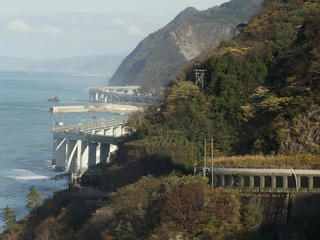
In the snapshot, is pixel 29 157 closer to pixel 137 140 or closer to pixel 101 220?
pixel 137 140

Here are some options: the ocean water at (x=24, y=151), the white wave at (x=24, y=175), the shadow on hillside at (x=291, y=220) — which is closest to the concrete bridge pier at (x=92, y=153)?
the ocean water at (x=24, y=151)

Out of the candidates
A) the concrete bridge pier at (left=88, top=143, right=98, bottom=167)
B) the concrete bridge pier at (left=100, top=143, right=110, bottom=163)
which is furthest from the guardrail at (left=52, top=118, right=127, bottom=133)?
the concrete bridge pier at (left=100, top=143, right=110, bottom=163)

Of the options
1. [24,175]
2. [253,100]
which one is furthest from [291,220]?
→ [24,175]

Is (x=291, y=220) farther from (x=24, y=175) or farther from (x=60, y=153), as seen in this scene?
(x=60, y=153)

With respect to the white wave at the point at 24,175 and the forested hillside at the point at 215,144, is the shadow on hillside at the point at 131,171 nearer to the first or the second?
the forested hillside at the point at 215,144

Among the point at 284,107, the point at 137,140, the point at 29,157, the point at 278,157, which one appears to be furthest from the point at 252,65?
the point at 29,157

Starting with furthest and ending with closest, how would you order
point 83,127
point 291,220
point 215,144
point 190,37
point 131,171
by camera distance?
point 190,37 < point 83,127 < point 131,171 < point 215,144 < point 291,220
